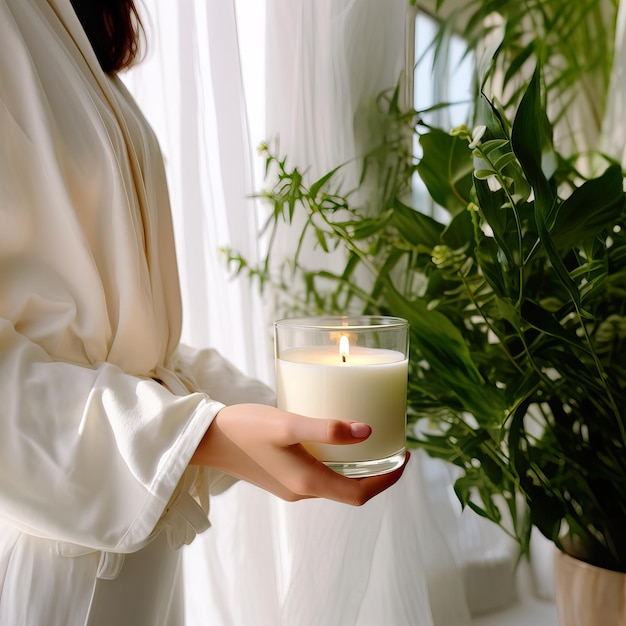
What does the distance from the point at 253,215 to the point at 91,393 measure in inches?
19.5

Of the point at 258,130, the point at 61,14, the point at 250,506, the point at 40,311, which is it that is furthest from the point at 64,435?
the point at 258,130

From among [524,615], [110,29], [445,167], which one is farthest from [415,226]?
[524,615]

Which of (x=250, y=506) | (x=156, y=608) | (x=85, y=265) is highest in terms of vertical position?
(x=85, y=265)

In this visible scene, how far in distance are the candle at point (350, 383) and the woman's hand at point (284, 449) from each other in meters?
0.02

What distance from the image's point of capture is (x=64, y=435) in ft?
1.67

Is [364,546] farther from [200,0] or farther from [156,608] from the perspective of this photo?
[200,0]

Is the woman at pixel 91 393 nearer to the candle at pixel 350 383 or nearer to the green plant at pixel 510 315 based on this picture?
the candle at pixel 350 383

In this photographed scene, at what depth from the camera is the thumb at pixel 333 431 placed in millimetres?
462

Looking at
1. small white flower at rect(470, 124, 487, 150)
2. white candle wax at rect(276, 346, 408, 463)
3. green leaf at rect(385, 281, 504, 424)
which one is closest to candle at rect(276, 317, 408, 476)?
white candle wax at rect(276, 346, 408, 463)

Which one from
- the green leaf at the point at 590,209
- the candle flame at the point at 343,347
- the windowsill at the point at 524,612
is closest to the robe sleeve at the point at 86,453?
the candle flame at the point at 343,347

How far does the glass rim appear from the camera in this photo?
20.1 inches

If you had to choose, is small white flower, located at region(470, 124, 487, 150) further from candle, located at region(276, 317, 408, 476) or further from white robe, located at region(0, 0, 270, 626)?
white robe, located at region(0, 0, 270, 626)

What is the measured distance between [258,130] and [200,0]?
0.20m

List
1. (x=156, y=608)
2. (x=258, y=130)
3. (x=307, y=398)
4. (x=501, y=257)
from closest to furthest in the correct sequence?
(x=307, y=398) < (x=156, y=608) < (x=501, y=257) < (x=258, y=130)
